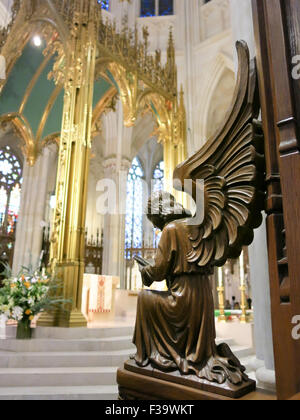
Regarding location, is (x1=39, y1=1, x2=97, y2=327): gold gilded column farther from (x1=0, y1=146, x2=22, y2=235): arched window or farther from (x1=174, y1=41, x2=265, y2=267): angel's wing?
(x1=0, y1=146, x2=22, y2=235): arched window

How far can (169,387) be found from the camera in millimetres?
1153

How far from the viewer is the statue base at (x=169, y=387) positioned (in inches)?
41.8

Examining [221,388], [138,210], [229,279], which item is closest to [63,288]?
[221,388]

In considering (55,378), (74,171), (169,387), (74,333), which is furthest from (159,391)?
(74,171)

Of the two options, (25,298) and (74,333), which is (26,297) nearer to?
(25,298)

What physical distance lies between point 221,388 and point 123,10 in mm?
15558

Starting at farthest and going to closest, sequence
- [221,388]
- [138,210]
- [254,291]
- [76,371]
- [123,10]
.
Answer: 1. [138,210]
2. [123,10]
3. [76,371]
4. [254,291]
5. [221,388]

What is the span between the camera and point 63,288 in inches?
178

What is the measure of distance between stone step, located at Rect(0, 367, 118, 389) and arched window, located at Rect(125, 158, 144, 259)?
41.0 ft

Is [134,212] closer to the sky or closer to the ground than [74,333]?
closer to the sky

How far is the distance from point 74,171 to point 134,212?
1149 centimetres

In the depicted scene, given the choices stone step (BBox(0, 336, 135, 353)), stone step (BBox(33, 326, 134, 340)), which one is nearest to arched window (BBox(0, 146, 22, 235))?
stone step (BBox(33, 326, 134, 340))

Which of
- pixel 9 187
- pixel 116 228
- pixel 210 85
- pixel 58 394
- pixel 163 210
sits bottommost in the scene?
pixel 58 394
